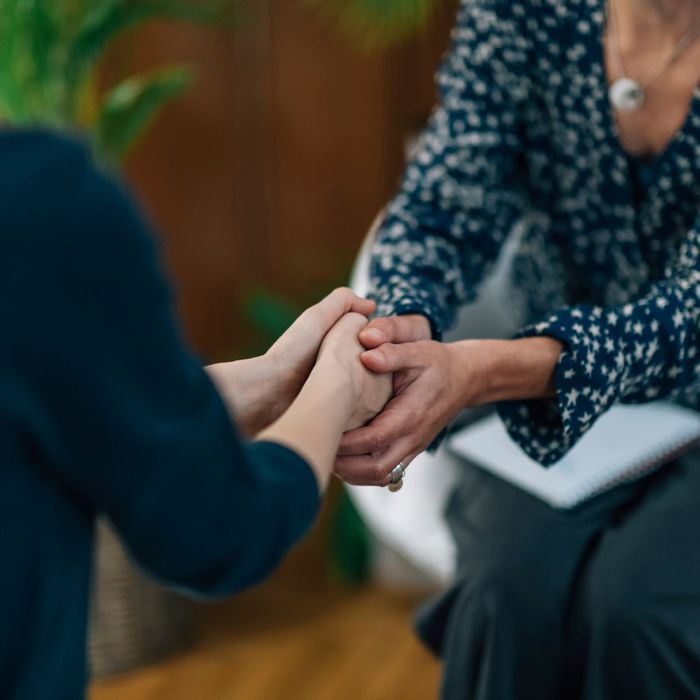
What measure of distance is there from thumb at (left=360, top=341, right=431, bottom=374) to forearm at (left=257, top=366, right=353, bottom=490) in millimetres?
68

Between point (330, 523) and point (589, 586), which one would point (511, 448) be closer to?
point (589, 586)

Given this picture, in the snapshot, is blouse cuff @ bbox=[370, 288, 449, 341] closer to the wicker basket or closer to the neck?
the neck

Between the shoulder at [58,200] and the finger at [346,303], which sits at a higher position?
the shoulder at [58,200]

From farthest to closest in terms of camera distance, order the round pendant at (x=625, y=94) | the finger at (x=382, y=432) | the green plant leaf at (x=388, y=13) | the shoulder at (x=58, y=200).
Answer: the green plant leaf at (x=388, y=13)
the round pendant at (x=625, y=94)
the finger at (x=382, y=432)
the shoulder at (x=58, y=200)

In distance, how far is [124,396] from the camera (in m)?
0.55

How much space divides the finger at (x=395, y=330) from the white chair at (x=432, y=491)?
0.21m

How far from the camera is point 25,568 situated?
58cm

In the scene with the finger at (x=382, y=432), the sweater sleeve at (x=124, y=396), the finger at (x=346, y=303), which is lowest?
the finger at (x=382, y=432)

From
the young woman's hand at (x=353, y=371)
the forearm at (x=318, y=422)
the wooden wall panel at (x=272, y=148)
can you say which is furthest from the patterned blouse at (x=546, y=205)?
the wooden wall panel at (x=272, y=148)

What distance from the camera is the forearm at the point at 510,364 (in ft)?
3.30

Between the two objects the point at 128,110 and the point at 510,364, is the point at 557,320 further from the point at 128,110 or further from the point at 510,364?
the point at 128,110

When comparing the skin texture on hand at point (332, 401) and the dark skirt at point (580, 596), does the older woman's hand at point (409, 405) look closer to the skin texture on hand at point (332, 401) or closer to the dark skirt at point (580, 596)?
the skin texture on hand at point (332, 401)

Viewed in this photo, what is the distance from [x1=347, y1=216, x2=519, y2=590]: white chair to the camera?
1316 millimetres

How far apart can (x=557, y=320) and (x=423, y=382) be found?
0.47ft
